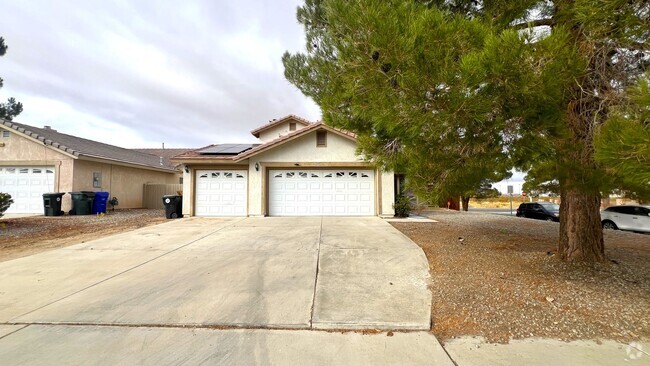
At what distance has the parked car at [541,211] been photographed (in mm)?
16155

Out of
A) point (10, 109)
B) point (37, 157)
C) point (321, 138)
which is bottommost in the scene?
point (37, 157)

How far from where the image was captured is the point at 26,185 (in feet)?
47.4

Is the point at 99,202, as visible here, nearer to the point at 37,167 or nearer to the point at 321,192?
the point at 37,167

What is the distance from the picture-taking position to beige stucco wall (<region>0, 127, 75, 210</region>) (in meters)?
14.2

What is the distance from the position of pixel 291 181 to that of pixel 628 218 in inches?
549

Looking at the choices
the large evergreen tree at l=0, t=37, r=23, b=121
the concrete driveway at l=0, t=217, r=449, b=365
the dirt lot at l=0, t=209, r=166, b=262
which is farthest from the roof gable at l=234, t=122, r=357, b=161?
the large evergreen tree at l=0, t=37, r=23, b=121

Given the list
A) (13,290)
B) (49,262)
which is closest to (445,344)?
(13,290)

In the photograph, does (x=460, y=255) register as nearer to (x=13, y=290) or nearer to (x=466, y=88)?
(x=466, y=88)

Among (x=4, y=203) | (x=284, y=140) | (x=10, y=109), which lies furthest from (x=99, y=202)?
(x=10, y=109)

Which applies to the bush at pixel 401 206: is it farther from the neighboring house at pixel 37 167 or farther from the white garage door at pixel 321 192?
the neighboring house at pixel 37 167

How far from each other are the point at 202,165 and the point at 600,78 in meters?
13.0

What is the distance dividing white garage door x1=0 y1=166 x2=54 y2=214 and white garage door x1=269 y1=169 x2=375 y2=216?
36.8 ft

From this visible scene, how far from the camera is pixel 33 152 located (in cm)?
1438

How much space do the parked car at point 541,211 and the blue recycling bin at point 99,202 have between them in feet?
76.1
